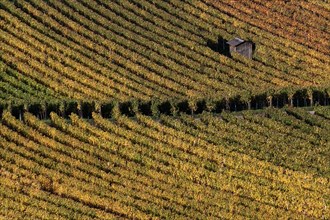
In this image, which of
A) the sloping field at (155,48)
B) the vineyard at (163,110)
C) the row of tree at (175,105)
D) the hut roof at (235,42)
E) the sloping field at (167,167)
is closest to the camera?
the sloping field at (167,167)

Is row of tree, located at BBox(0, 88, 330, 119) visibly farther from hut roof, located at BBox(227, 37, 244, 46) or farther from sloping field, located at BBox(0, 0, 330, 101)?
hut roof, located at BBox(227, 37, 244, 46)

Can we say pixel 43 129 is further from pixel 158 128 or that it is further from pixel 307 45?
pixel 307 45

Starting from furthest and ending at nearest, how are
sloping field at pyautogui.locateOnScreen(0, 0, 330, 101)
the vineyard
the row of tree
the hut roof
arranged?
the hut roof → sloping field at pyautogui.locateOnScreen(0, 0, 330, 101) → the row of tree → the vineyard

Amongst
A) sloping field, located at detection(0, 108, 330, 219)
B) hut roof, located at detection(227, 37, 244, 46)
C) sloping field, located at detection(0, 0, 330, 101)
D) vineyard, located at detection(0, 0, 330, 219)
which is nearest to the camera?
sloping field, located at detection(0, 108, 330, 219)

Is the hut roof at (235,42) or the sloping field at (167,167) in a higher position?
the hut roof at (235,42)

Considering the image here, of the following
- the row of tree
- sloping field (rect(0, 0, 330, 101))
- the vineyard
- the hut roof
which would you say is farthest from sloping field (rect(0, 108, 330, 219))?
the hut roof

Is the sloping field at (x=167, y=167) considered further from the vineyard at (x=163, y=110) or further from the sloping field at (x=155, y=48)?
the sloping field at (x=155, y=48)

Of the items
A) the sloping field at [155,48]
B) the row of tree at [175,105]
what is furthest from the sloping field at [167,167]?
the sloping field at [155,48]
